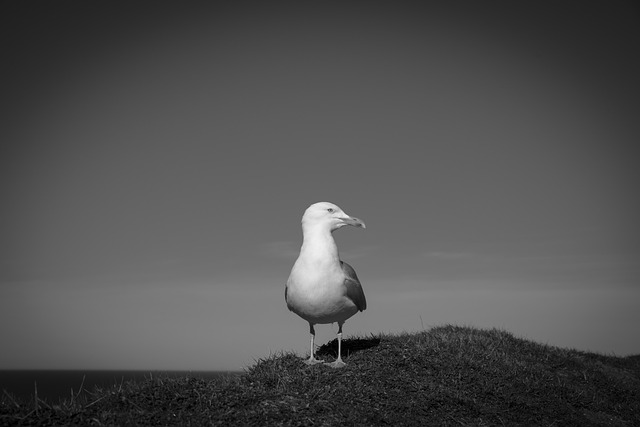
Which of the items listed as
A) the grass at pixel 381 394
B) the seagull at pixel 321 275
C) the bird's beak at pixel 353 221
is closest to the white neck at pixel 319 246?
the seagull at pixel 321 275

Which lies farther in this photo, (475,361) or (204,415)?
(475,361)

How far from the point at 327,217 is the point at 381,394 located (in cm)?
399

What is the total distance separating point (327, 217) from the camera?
12742 mm

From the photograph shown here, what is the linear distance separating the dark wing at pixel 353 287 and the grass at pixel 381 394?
4.73ft

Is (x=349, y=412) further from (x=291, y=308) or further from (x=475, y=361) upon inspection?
(x=475, y=361)

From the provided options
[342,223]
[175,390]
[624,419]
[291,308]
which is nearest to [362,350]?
[291,308]

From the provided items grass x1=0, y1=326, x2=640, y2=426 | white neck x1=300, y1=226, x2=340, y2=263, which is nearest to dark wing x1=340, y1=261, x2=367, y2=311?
white neck x1=300, y1=226, x2=340, y2=263

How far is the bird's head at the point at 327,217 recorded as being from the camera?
12.7 metres

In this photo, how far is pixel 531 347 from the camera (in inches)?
750

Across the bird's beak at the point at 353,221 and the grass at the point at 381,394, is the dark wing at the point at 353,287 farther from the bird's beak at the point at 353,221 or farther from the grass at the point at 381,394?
the grass at the point at 381,394

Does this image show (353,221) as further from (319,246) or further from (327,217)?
(319,246)

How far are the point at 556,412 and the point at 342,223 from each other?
6597 millimetres

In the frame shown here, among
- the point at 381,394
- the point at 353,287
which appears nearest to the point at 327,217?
the point at 353,287

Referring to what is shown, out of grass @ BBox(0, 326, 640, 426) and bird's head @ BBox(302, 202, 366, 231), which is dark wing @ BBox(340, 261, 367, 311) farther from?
grass @ BBox(0, 326, 640, 426)
